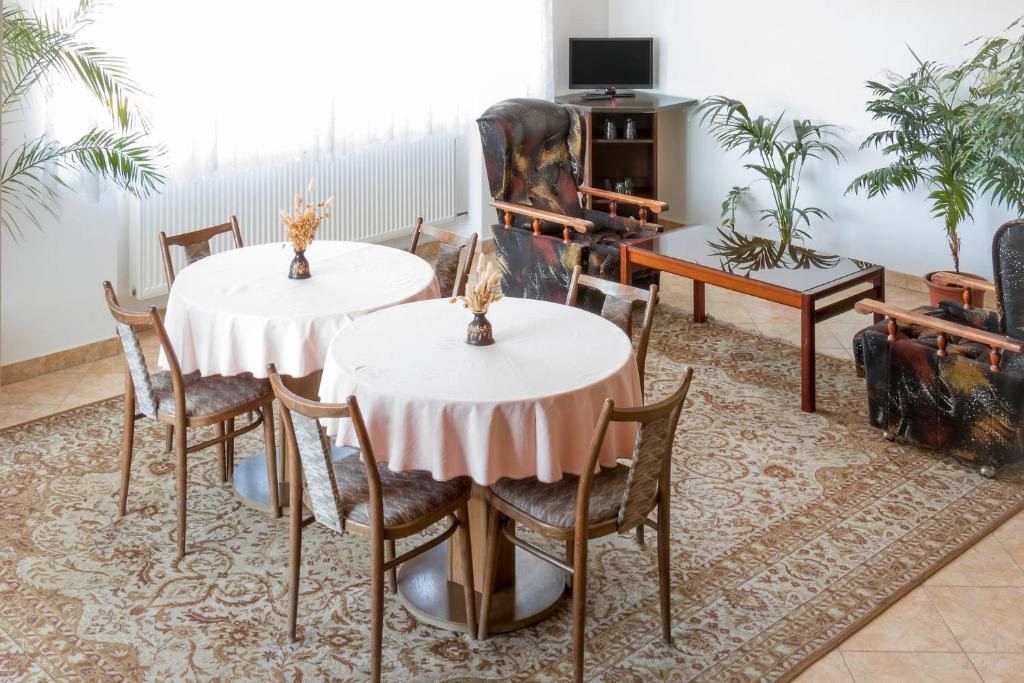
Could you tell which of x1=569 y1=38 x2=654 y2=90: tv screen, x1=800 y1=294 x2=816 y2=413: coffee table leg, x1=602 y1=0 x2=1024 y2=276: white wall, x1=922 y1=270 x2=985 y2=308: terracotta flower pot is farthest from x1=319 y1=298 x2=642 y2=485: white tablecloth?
x1=569 y1=38 x2=654 y2=90: tv screen

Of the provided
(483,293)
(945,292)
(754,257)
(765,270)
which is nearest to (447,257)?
(483,293)

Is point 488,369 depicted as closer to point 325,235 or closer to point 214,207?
point 214,207

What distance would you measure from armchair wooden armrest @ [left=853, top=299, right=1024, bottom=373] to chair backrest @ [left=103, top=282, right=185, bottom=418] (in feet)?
9.59

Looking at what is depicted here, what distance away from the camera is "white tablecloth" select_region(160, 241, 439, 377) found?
4.34m

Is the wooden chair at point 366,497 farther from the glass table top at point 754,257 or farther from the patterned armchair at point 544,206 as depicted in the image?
the patterned armchair at point 544,206

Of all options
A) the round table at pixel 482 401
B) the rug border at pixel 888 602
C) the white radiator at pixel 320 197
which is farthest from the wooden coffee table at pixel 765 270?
the white radiator at pixel 320 197

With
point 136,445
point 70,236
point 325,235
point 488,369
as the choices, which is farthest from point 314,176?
point 488,369

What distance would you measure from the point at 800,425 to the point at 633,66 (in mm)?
4002

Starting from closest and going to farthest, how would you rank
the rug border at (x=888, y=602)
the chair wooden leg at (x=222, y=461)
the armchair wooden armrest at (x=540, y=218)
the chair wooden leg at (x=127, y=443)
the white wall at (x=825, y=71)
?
1. the rug border at (x=888, y=602)
2. the chair wooden leg at (x=127, y=443)
3. the chair wooden leg at (x=222, y=461)
4. the armchair wooden armrest at (x=540, y=218)
5. the white wall at (x=825, y=71)

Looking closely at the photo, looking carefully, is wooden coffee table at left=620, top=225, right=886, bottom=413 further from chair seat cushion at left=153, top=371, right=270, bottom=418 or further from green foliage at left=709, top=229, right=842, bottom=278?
chair seat cushion at left=153, top=371, right=270, bottom=418

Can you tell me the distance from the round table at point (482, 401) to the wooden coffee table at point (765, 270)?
178cm

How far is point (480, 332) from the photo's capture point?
13.0 feet

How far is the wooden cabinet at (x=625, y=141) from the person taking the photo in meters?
8.32

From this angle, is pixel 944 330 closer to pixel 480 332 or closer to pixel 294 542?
pixel 480 332
